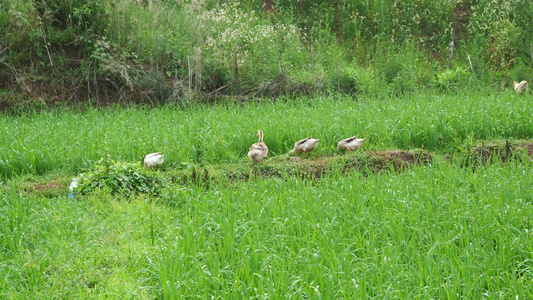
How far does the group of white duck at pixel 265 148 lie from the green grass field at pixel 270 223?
13 cm

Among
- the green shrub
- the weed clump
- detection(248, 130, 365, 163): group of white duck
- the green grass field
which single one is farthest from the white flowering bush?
the weed clump

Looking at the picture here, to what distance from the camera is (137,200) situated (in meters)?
5.50

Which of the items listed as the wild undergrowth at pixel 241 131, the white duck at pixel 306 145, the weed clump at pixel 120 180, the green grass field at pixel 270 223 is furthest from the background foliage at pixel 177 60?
the weed clump at pixel 120 180

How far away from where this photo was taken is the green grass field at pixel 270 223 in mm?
3561

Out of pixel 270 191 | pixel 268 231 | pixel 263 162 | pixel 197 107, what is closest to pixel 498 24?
pixel 197 107

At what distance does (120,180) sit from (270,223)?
2.02m

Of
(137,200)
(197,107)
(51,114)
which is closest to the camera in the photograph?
(137,200)

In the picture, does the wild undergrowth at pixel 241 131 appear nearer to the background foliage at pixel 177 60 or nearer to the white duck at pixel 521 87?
the white duck at pixel 521 87

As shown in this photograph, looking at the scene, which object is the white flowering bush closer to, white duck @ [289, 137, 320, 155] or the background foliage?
the background foliage

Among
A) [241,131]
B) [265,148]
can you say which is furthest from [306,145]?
[241,131]

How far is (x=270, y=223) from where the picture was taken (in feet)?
14.7

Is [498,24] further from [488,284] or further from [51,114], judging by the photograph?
[488,284]

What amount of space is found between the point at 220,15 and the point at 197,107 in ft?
15.0

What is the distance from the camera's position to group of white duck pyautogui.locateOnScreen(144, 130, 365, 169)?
6477 mm
